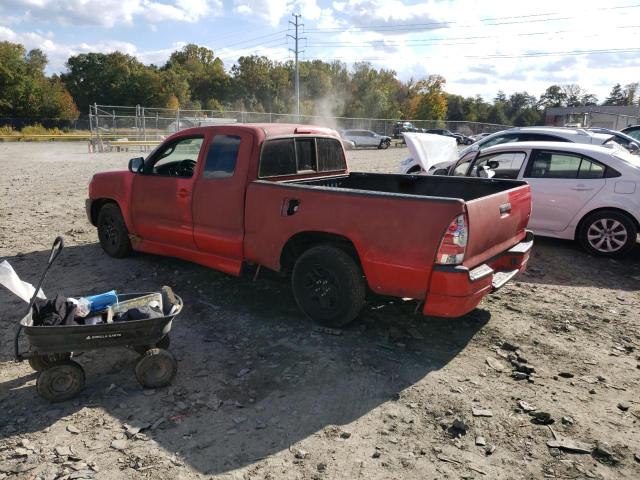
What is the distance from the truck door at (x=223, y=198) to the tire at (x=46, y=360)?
194 cm

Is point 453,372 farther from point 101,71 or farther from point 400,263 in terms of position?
point 101,71

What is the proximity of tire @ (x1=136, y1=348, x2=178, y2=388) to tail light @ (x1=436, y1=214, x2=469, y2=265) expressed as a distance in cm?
216

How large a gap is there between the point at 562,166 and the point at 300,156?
433cm

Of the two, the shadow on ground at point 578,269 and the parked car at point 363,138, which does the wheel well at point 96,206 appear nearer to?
the shadow on ground at point 578,269

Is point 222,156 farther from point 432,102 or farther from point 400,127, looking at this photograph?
point 432,102

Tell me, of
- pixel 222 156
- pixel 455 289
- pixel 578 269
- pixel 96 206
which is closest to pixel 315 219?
pixel 455 289

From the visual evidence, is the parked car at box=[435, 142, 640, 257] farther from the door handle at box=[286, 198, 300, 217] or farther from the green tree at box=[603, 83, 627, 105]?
the green tree at box=[603, 83, 627, 105]

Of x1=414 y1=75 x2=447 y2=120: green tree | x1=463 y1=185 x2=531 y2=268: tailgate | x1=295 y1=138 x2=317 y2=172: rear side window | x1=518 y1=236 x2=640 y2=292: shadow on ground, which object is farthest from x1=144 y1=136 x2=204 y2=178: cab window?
x1=414 y1=75 x2=447 y2=120: green tree

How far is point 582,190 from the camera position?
23.8 ft

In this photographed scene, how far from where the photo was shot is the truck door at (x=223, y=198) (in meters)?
5.05

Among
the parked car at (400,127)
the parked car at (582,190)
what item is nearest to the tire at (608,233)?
the parked car at (582,190)

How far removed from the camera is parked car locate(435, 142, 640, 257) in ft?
23.1

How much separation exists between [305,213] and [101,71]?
70945 millimetres

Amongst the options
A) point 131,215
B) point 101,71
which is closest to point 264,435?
point 131,215
